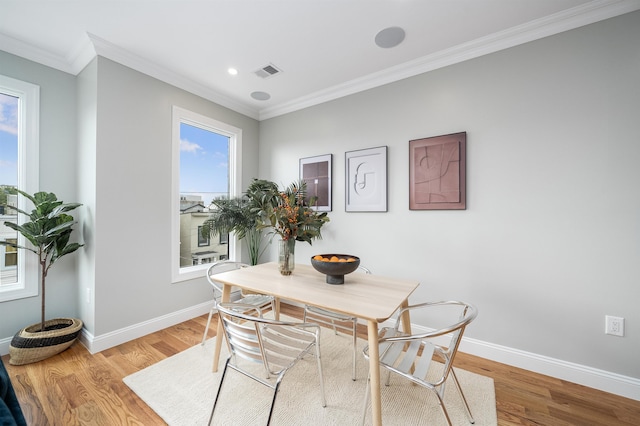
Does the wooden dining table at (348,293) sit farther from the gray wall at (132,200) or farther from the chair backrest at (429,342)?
the gray wall at (132,200)

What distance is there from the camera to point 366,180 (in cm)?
287

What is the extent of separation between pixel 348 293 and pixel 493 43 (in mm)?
2385

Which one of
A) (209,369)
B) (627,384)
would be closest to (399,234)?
(627,384)

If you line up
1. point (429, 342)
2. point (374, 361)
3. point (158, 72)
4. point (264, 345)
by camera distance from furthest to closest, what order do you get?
point (158, 72) → point (429, 342) → point (264, 345) → point (374, 361)

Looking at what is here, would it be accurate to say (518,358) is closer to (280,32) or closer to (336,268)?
(336,268)

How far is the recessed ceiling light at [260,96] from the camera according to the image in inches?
126

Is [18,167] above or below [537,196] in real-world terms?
above

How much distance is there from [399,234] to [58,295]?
337 centimetres

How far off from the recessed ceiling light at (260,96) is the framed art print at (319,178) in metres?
0.90

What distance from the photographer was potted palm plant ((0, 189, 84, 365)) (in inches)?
81.0

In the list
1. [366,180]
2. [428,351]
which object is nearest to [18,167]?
[366,180]

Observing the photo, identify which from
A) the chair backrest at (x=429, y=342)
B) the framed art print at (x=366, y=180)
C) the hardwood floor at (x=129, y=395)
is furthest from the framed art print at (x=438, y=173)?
the hardwood floor at (x=129, y=395)

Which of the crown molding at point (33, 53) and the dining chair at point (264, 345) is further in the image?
the crown molding at point (33, 53)

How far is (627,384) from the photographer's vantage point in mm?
1770
